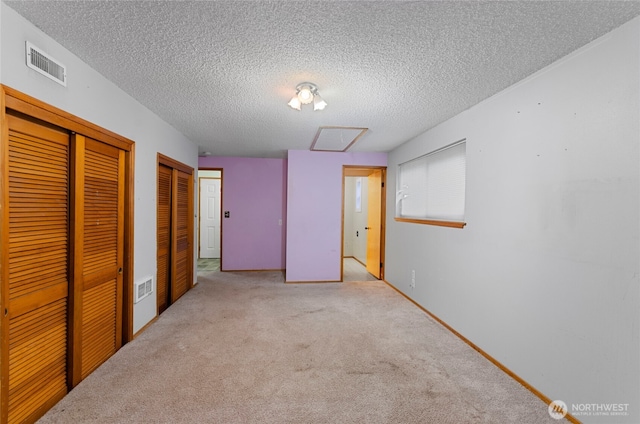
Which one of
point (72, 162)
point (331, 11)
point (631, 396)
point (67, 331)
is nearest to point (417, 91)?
point (331, 11)

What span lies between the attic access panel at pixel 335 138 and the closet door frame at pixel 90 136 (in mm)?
2092

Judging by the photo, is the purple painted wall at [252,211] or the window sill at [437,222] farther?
the purple painted wall at [252,211]

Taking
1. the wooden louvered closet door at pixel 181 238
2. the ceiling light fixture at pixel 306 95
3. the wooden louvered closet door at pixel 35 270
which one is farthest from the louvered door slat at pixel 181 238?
the ceiling light fixture at pixel 306 95

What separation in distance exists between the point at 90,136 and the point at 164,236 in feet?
5.54

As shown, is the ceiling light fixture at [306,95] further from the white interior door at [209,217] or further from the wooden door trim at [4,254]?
the white interior door at [209,217]

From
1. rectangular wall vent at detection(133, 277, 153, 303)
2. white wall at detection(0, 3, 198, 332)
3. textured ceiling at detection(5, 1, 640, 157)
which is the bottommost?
rectangular wall vent at detection(133, 277, 153, 303)

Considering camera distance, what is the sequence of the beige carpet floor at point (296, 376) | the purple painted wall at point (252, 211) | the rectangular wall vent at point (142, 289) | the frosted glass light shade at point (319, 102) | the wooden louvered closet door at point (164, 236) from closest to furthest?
1. the beige carpet floor at point (296, 376)
2. the frosted glass light shade at point (319, 102)
3. the rectangular wall vent at point (142, 289)
4. the wooden louvered closet door at point (164, 236)
5. the purple painted wall at point (252, 211)

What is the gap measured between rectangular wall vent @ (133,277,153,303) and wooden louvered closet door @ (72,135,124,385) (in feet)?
0.61

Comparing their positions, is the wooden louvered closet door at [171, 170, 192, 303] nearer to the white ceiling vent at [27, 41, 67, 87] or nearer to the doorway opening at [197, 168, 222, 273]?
the white ceiling vent at [27, 41, 67, 87]

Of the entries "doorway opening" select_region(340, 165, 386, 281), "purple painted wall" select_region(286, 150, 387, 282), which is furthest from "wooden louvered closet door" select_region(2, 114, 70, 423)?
"doorway opening" select_region(340, 165, 386, 281)

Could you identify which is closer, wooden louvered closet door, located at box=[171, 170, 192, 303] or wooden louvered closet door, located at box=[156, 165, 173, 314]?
wooden louvered closet door, located at box=[156, 165, 173, 314]

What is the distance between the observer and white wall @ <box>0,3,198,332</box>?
57.2 inches

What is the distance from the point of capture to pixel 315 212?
487 cm

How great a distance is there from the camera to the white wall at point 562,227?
148cm
